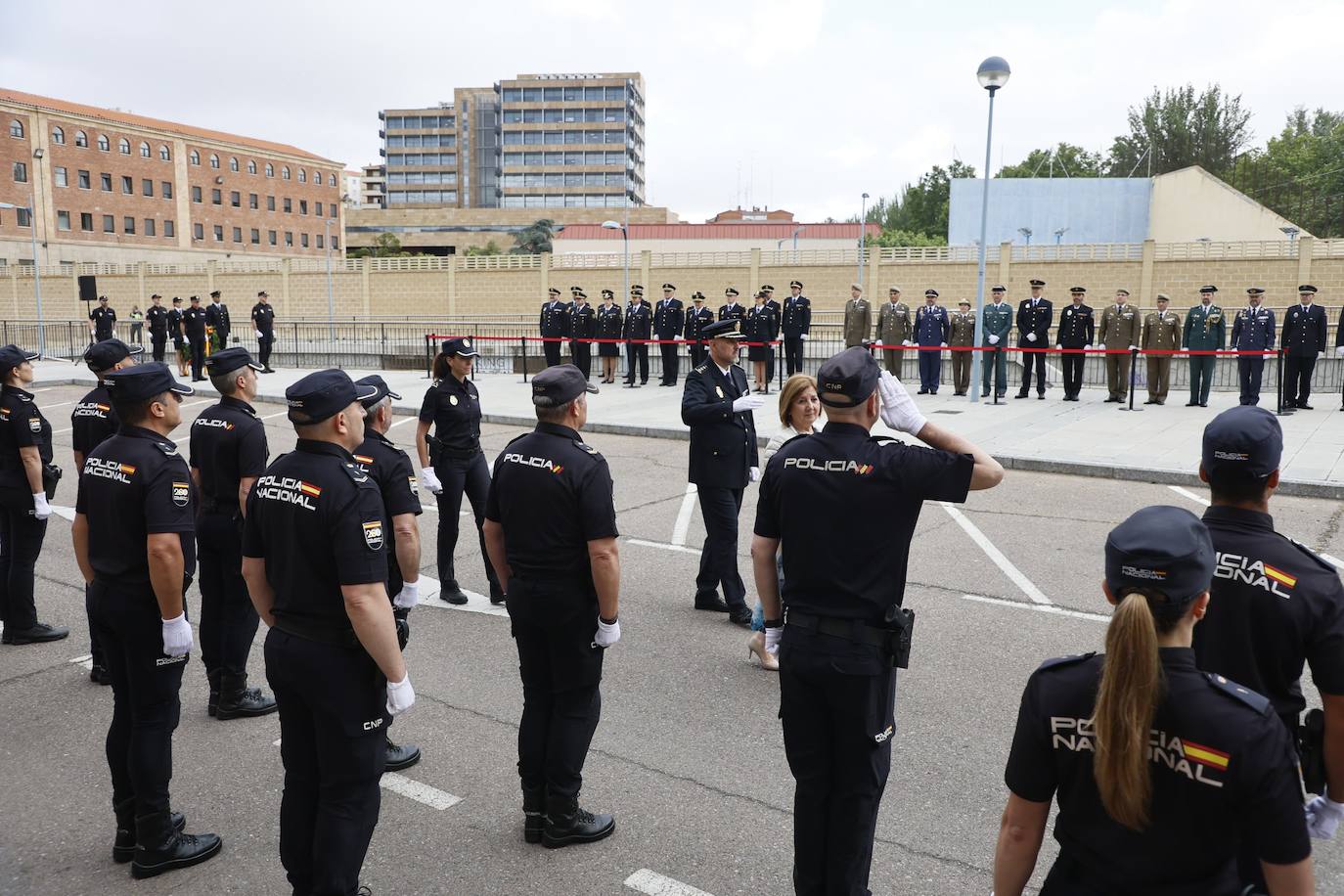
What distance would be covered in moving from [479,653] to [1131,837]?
473 centimetres

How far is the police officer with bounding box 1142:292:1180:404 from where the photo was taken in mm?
18469

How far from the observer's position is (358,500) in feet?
10.6

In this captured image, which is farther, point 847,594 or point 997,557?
point 997,557

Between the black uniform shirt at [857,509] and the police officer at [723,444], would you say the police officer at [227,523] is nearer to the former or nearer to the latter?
the police officer at [723,444]

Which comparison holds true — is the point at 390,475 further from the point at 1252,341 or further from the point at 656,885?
the point at 1252,341

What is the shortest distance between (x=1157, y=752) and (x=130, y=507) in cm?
387

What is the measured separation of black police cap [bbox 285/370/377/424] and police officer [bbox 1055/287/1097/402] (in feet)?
58.8

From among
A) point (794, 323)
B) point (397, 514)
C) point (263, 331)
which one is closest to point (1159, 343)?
point (794, 323)

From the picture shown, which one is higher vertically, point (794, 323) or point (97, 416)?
point (794, 323)

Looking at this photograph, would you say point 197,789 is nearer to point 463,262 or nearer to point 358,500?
point 358,500

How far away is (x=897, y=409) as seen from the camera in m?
3.16

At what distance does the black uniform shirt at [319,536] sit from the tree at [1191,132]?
9615 cm

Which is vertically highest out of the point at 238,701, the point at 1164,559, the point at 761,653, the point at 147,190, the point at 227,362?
the point at 147,190

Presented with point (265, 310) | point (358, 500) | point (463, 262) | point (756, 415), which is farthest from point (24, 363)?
point (463, 262)
